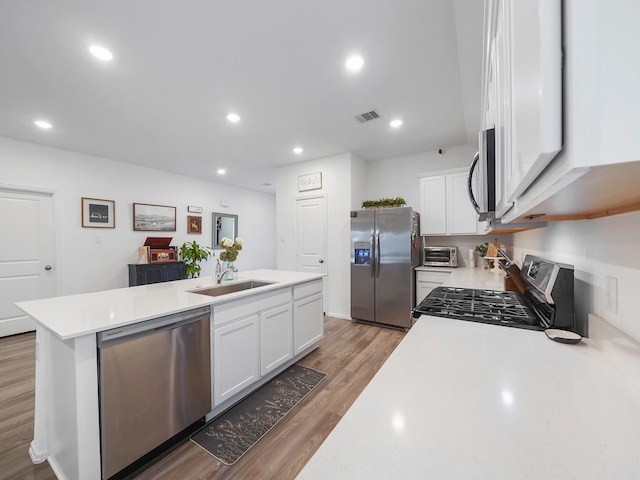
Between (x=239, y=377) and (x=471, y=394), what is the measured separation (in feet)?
6.09

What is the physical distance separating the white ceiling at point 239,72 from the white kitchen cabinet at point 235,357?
83.6 inches

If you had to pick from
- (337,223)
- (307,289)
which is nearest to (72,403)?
(307,289)

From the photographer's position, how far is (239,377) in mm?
2051

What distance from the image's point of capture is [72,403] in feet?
4.21

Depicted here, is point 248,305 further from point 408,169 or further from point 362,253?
point 408,169

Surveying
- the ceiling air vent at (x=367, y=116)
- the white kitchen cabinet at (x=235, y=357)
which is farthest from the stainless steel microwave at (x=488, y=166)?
the ceiling air vent at (x=367, y=116)

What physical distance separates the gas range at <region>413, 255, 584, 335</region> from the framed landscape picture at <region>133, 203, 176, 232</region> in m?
5.20

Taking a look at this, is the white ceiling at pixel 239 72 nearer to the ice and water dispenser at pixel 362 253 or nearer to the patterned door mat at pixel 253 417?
the ice and water dispenser at pixel 362 253

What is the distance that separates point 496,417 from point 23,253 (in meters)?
5.52

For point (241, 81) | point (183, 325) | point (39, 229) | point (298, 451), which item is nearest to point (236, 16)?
point (241, 81)

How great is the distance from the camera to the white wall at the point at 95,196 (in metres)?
3.73

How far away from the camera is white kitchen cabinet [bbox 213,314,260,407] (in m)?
1.88

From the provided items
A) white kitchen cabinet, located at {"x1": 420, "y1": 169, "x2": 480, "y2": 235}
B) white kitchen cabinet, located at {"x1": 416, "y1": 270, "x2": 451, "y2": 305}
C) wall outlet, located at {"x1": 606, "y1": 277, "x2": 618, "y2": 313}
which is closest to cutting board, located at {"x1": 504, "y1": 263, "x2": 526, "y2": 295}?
wall outlet, located at {"x1": 606, "y1": 277, "x2": 618, "y2": 313}

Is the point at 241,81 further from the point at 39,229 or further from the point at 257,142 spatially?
the point at 39,229
